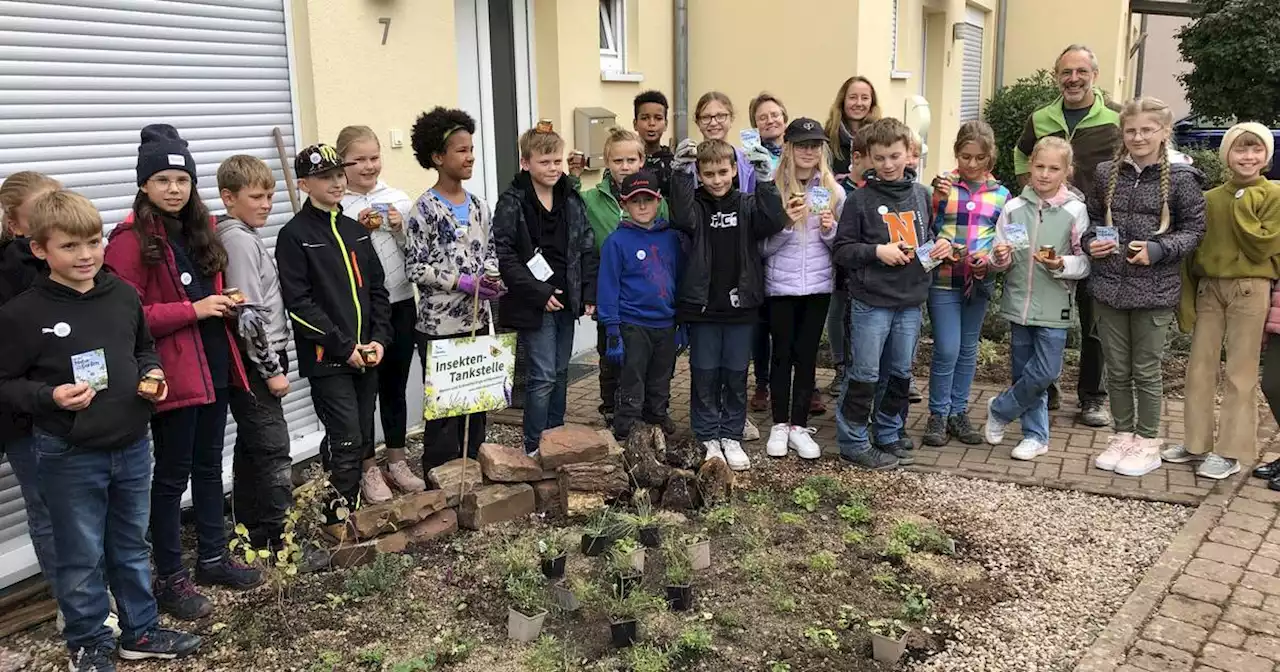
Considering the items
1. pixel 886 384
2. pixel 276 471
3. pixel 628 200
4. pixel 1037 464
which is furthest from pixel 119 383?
pixel 1037 464

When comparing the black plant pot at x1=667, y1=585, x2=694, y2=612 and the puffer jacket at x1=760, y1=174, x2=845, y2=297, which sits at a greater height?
the puffer jacket at x1=760, y1=174, x2=845, y2=297

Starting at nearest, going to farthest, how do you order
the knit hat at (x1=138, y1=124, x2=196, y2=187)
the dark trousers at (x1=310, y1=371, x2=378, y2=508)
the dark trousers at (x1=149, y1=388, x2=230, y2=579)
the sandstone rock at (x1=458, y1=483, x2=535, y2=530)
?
the knit hat at (x1=138, y1=124, x2=196, y2=187) < the dark trousers at (x1=149, y1=388, x2=230, y2=579) < the dark trousers at (x1=310, y1=371, x2=378, y2=508) < the sandstone rock at (x1=458, y1=483, x2=535, y2=530)

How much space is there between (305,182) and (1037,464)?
4209mm

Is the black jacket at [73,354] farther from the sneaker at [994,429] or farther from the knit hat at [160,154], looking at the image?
the sneaker at [994,429]

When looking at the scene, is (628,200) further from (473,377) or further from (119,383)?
(119,383)

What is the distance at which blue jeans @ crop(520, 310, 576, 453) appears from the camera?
504cm

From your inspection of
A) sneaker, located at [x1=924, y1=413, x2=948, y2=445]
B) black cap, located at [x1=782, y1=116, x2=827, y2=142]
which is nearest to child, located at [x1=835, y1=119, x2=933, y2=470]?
black cap, located at [x1=782, y1=116, x2=827, y2=142]

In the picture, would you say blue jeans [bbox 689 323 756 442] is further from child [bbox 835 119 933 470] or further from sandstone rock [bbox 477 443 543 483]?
sandstone rock [bbox 477 443 543 483]

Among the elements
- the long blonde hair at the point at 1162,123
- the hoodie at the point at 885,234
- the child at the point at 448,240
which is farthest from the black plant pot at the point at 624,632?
the long blonde hair at the point at 1162,123

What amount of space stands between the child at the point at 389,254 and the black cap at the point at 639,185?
1.14m

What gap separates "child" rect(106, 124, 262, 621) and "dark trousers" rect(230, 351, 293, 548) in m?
0.09

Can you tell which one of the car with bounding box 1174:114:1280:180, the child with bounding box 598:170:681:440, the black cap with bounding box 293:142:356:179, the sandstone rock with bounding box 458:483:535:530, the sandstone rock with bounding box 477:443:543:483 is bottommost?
the sandstone rock with bounding box 458:483:535:530

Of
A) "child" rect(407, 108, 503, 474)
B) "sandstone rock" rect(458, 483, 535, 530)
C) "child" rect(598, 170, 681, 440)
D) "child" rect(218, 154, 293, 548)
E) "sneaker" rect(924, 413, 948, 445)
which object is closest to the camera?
"child" rect(218, 154, 293, 548)

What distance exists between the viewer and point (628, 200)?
4.92 m
